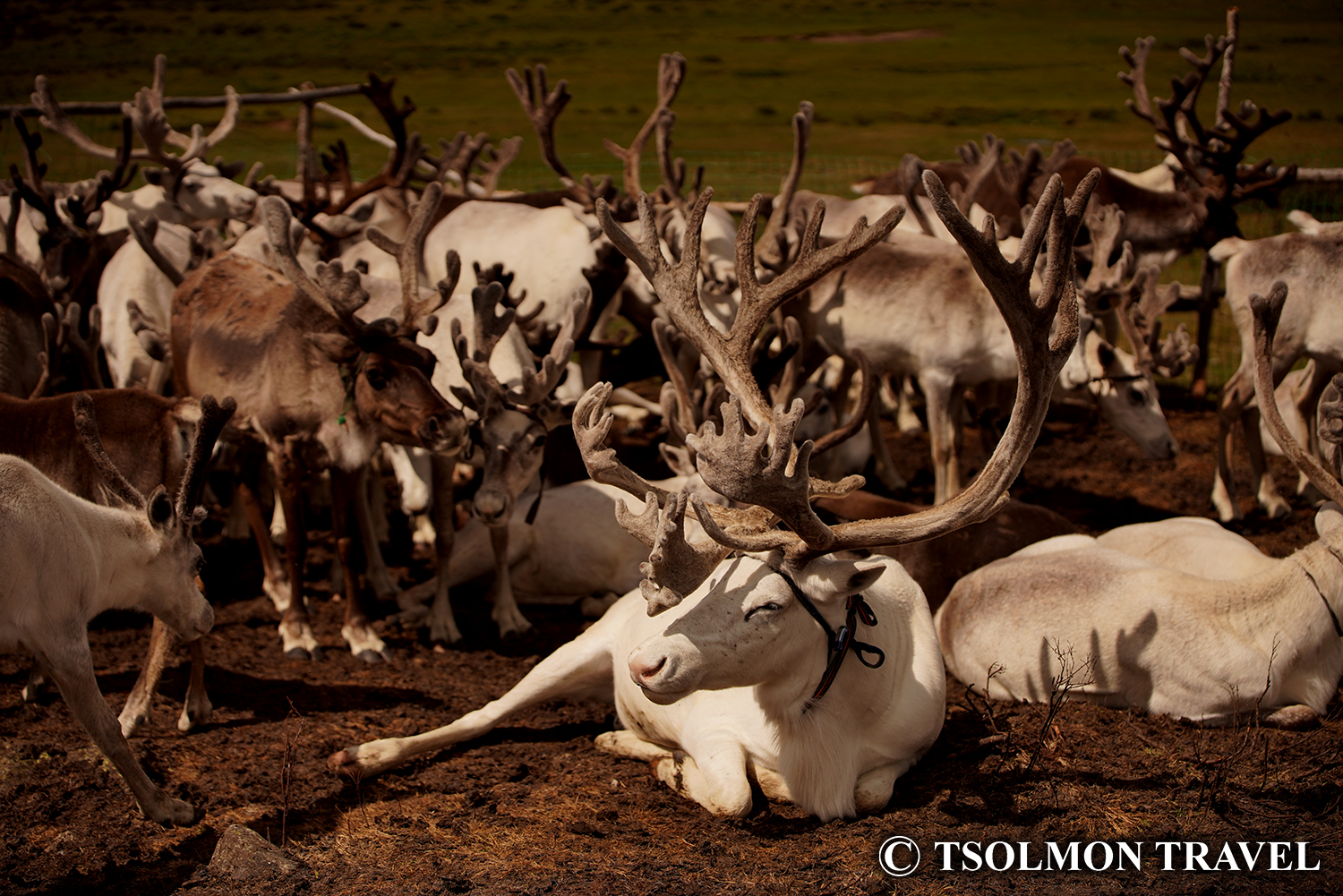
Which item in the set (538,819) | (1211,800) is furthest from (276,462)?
(1211,800)

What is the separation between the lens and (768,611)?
11.7ft

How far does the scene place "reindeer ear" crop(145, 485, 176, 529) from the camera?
417 centimetres

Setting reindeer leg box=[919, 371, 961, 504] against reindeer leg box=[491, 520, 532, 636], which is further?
reindeer leg box=[919, 371, 961, 504]

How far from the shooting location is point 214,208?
9344 millimetres

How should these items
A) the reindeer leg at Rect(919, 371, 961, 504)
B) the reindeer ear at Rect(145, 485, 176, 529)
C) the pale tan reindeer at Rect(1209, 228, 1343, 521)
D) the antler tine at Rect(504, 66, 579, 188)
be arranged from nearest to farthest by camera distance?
the reindeer ear at Rect(145, 485, 176, 529), the pale tan reindeer at Rect(1209, 228, 1343, 521), the reindeer leg at Rect(919, 371, 961, 504), the antler tine at Rect(504, 66, 579, 188)

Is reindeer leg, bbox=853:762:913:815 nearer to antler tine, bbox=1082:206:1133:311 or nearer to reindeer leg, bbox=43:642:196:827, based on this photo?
reindeer leg, bbox=43:642:196:827

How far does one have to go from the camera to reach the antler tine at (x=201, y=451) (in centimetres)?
421

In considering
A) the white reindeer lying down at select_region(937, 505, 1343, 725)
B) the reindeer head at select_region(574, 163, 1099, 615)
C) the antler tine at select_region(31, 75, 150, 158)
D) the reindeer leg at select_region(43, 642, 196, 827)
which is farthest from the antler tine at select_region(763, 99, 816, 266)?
the reindeer leg at select_region(43, 642, 196, 827)

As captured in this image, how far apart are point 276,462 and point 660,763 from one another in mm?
2522

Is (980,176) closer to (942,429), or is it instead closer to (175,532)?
(942,429)

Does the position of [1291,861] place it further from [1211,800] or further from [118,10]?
[118,10]

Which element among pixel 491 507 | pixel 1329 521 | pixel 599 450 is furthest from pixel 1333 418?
pixel 491 507

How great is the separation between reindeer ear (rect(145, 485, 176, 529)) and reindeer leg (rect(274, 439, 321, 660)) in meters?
1.38

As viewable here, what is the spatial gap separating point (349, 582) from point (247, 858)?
217 centimetres
